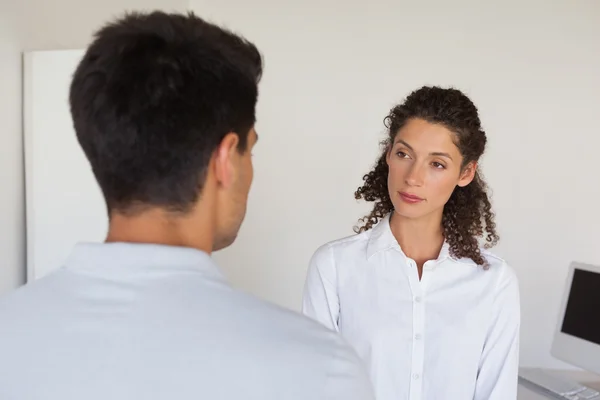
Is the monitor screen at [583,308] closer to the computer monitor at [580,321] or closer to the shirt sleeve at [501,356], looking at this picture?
the computer monitor at [580,321]

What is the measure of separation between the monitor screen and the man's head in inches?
80.2

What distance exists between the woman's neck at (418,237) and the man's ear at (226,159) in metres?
1.00

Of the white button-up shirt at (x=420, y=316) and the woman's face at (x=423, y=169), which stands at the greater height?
the woman's face at (x=423, y=169)

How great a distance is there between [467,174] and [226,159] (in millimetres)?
1116

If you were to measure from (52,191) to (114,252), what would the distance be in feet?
4.67

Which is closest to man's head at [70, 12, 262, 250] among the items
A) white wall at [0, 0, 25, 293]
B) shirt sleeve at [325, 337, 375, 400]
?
shirt sleeve at [325, 337, 375, 400]

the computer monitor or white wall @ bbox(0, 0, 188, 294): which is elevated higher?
white wall @ bbox(0, 0, 188, 294)

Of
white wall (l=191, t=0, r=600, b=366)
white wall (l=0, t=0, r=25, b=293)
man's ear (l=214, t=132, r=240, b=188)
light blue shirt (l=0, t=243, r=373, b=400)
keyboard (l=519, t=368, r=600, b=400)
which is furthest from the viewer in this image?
white wall (l=191, t=0, r=600, b=366)

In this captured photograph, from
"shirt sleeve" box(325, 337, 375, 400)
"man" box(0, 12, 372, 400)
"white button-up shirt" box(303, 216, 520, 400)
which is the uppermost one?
"man" box(0, 12, 372, 400)

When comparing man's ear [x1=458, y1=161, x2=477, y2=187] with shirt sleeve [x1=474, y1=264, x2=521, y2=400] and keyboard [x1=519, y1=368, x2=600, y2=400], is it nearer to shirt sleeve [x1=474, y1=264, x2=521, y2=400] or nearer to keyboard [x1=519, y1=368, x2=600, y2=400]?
shirt sleeve [x1=474, y1=264, x2=521, y2=400]

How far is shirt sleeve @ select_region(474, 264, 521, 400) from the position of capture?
152cm

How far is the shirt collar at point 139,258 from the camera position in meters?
0.69

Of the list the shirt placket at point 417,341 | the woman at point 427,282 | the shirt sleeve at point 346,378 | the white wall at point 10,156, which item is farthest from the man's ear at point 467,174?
the white wall at point 10,156

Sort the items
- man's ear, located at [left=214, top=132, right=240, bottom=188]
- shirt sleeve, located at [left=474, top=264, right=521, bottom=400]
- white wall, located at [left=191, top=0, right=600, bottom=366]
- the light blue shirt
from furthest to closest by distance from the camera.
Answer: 1. white wall, located at [left=191, top=0, right=600, bottom=366]
2. shirt sleeve, located at [left=474, top=264, right=521, bottom=400]
3. man's ear, located at [left=214, top=132, right=240, bottom=188]
4. the light blue shirt
